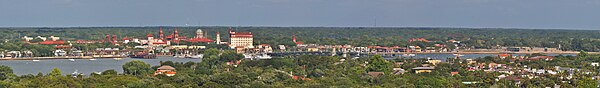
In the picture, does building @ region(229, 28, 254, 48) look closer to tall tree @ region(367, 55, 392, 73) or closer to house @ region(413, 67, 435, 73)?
tall tree @ region(367, 55, 392, 73)

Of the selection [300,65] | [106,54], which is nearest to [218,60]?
[300,65]

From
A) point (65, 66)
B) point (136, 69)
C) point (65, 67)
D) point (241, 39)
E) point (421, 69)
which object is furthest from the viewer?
point (241, 39)

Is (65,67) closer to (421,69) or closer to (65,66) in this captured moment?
(65,66)

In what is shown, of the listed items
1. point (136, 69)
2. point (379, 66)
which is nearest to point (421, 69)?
point (379, 66)

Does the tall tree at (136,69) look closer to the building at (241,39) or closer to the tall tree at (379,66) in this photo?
the tall tree at (379,66)

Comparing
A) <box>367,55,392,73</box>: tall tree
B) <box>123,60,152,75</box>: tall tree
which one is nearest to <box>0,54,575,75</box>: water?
<box>123,60,152,75</box>: tall tree

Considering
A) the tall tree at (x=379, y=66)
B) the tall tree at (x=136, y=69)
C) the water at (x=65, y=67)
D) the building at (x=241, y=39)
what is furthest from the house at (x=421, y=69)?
the building at (x=241, y=39)

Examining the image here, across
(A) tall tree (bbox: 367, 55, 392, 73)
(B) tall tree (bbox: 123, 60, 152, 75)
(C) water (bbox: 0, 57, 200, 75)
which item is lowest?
(C) water (bbox: 0, 57, 200, 75)

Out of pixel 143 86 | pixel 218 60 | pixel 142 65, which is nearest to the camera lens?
pixel 143 86

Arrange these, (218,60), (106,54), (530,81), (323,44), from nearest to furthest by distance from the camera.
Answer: (530,81) → (218,60) → (106,54) → (323,44)

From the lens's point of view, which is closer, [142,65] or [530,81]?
[530,81]

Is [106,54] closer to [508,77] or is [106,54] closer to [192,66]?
[192,66]
